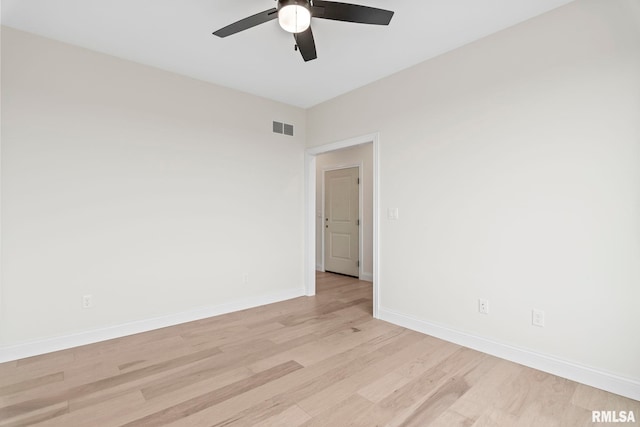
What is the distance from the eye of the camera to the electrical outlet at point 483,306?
263 cm

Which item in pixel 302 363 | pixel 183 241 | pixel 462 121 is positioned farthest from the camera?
pixel 183 241

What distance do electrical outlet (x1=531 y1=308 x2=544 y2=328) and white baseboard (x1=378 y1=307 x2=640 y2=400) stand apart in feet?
0.74

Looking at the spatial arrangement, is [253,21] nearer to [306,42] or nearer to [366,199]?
[306,42]

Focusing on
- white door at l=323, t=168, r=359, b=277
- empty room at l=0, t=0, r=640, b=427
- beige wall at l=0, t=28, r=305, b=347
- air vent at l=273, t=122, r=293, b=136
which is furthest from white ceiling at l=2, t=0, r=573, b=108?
white door at l=323, t=168, r=359, b=277

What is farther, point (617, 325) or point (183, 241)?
point (183, 241)

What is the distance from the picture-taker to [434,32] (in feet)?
8.41

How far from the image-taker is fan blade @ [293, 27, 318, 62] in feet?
Result: 6.62

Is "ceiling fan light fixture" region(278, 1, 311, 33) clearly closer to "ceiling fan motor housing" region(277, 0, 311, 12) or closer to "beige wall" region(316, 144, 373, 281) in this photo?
"ceiling fan motor housing" region(277, 0, 311, 12)

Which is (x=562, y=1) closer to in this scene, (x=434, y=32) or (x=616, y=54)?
(x=616, y=54)

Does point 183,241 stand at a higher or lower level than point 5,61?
lower

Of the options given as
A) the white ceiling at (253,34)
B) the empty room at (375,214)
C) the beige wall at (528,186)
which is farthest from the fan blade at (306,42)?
the beige wall at (528,186)

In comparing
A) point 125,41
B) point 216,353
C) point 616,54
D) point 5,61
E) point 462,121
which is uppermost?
point 125,41

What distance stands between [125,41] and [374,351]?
354cm

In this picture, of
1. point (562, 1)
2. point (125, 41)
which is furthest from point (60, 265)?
point (562, 1)
